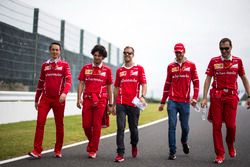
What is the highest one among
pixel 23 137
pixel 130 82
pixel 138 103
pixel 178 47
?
pixel 178 47

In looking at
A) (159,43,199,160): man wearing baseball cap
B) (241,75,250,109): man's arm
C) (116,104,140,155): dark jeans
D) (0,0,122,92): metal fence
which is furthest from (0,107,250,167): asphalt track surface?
(0,0,122,92): metal fence

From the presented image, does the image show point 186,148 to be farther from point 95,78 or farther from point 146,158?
point 95,78

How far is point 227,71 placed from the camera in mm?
7066

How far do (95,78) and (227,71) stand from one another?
2.41 m

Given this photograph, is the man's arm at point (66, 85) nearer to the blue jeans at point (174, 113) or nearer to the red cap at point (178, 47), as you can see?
the blue jeans at point (174, 113)

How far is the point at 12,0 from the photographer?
12.5 m

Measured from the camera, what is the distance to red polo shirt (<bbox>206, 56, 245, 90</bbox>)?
706 centimetres

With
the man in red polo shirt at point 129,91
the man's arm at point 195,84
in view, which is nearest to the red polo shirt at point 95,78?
the man in red polo shirt at point 129,91

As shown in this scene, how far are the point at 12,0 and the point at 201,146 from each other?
7536 mm

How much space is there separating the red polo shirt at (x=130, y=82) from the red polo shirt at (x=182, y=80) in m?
0.63

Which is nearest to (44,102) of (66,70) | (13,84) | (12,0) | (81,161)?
(66,70)

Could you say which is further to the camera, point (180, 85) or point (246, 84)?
point (180, 85)

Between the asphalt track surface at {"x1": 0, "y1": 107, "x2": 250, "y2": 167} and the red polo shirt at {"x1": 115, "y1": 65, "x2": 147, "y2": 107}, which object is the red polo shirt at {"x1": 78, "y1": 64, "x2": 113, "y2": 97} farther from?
the asphalt track surface at {"x1": 0, "y1": 107, "x2": 250, "y2": 167}

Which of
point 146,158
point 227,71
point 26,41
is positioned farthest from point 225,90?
point 26,41
